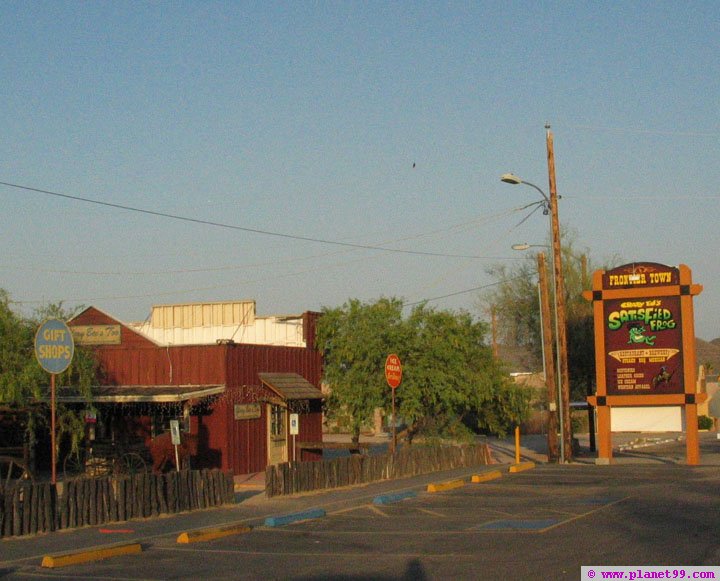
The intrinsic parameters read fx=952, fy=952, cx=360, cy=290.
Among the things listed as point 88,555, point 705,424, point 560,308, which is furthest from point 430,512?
point 705,424

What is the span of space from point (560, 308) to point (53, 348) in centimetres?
2082

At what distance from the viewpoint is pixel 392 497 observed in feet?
66.6

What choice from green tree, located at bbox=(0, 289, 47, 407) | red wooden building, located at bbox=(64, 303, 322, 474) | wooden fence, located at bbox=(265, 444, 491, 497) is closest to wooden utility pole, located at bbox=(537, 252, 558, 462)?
wooden fence, located at bbox=(265, 444, 491, 497)

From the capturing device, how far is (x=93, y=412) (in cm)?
2259

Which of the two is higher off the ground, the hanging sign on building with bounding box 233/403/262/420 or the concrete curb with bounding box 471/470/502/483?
the hanging sign on building with bounding box 233/403/262/420

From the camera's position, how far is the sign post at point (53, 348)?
14773 mm

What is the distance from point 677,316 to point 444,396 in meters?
8.59

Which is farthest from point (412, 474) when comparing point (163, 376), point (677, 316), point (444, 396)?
point (677, 316)

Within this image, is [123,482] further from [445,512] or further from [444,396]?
[444,396]

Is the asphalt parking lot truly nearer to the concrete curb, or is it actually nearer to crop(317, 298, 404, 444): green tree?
the concrete curb

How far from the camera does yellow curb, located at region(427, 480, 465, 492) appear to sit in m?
22.1

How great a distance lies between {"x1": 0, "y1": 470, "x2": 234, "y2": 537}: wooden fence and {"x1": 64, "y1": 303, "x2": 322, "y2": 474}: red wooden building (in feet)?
21.1

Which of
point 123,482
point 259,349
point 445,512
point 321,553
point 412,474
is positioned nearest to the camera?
point 321,553

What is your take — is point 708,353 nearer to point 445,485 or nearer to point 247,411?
point 247,411
